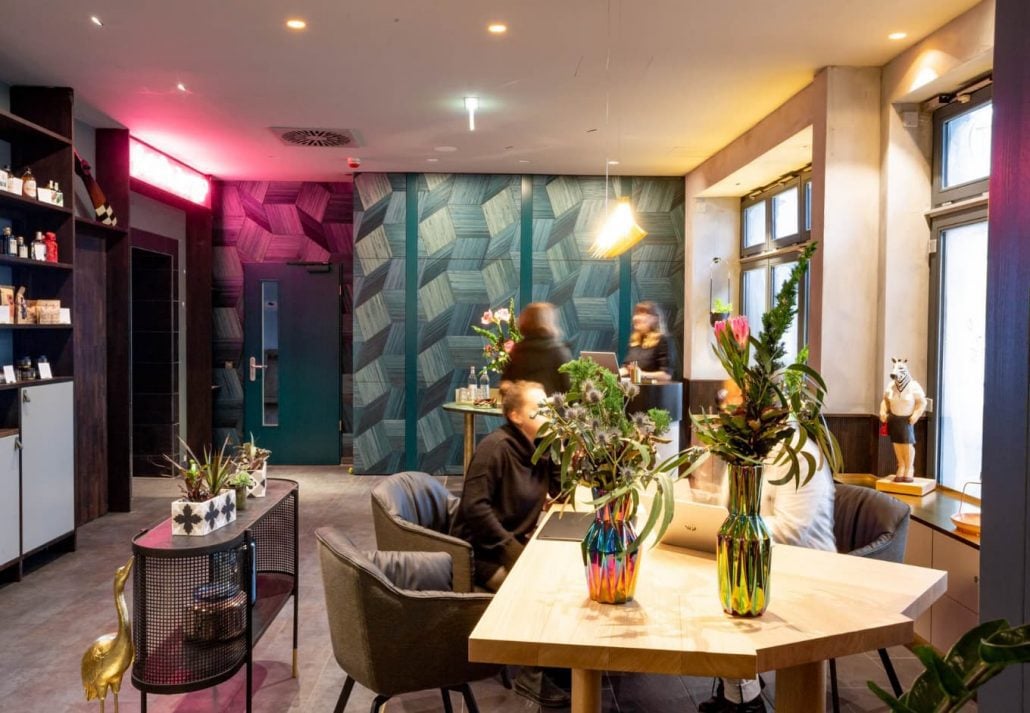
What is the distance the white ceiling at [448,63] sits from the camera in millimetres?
4023

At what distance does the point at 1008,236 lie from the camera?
1372 mm

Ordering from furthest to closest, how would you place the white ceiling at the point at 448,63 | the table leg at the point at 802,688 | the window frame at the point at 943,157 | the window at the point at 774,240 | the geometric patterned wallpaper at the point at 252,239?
1. the geometric patterned wallpaper at the point at 252,239
2. the window at the point at 774,240
3. the window frame at the point at 943,157
4. the white ceiling at the point at 448,63
5. the table leg at the point at 802,688

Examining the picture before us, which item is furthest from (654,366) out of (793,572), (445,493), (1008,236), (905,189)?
(1008,236)

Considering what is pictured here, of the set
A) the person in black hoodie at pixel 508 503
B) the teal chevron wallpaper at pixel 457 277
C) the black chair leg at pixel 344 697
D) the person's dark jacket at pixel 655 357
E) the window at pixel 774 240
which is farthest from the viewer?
the teal chevron wallpaper at pixel 457 277

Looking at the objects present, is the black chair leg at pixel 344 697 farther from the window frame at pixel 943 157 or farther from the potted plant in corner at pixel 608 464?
the window frame at pixel 943 157

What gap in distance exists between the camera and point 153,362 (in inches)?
321

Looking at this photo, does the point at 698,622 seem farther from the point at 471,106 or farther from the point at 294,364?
the point at 294,364

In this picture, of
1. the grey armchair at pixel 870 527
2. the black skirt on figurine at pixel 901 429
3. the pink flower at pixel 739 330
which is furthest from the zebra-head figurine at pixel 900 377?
the pink flower at pixel 739 330

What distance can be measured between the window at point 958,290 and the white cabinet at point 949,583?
833 mm

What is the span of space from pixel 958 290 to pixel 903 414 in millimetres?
822

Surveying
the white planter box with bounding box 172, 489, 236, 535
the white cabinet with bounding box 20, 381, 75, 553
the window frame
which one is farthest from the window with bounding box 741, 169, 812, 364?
the white cabinet with bounding box 20, 381, 75, 553

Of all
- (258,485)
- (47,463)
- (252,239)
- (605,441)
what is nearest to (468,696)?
(605,441)

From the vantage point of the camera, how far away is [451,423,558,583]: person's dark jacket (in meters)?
3.13

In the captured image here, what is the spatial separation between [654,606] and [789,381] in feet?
2.10
